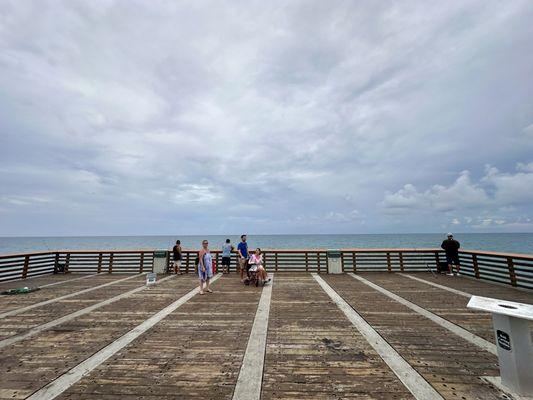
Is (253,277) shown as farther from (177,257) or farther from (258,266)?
(177,257)

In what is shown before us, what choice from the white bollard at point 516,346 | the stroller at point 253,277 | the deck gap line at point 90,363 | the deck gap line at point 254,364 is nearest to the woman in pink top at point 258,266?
the stroller at point 253,277

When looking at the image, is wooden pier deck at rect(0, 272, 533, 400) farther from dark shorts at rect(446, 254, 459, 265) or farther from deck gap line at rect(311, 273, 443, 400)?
dark shorts at rect(446, 254, 459, 265)

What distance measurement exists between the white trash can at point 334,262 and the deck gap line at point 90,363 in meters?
8.88

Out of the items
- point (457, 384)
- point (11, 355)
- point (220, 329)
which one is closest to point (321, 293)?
point (220, 329)

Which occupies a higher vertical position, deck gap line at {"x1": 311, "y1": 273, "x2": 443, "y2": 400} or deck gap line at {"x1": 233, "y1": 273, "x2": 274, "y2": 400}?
deck gap line at {"x1": 233, "y1": 273, "x2": 274, "y2": 400}

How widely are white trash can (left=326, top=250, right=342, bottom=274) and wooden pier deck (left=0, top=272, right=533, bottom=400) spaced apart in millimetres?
4671

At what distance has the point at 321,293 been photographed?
8352 mm

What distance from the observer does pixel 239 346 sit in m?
4.34

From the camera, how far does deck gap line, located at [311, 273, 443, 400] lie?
10.0ft

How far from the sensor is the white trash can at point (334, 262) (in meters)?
12.8

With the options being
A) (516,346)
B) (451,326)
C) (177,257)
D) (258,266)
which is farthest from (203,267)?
(516,346)

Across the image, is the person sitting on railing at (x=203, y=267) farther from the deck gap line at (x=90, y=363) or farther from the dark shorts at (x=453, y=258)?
the dark shorts at (x=453, y=258)

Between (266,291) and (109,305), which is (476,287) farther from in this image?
(109,305)

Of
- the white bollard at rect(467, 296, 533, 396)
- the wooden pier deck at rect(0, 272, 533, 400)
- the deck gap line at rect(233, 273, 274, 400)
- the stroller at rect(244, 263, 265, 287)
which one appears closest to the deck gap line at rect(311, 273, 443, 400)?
the wooden pier deck at rect(0, 272, 533, 400)
